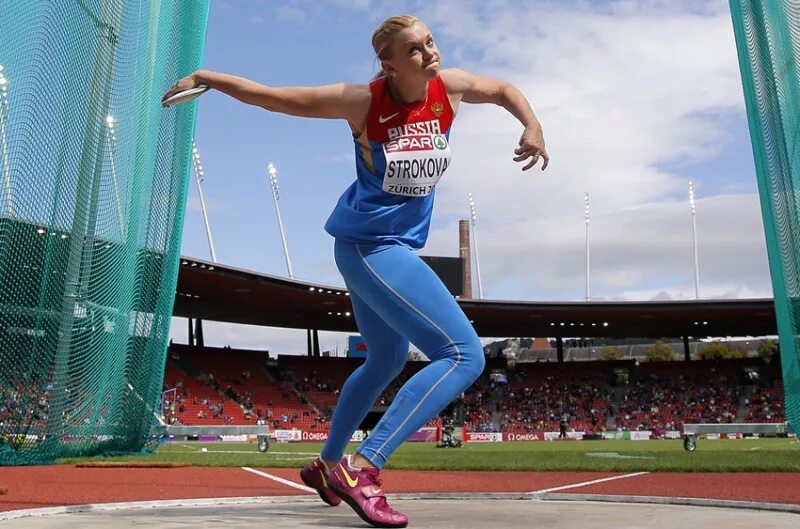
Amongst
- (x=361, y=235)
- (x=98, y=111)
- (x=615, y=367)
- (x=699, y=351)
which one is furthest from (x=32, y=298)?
(x=699, y=351)

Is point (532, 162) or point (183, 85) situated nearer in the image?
point (183, 85)

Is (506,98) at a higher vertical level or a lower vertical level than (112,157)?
lower

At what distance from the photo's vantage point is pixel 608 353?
8569 centimetres

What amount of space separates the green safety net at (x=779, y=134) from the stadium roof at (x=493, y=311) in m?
24.0

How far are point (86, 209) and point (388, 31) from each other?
5.45m

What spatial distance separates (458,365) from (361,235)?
2.17 ft

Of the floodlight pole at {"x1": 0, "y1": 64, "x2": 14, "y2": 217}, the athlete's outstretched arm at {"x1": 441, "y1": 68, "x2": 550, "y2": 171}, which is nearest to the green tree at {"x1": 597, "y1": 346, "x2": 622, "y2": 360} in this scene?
the floodlight pole at {"x1": 0, "y1": 64, "x2": 14, "y2": 217}

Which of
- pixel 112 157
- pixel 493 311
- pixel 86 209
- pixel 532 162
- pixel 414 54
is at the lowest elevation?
pixel 532 162

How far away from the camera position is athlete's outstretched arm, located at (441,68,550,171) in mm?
3605

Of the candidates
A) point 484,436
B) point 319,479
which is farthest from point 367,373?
point 484,436

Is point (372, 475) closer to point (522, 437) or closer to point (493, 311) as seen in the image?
point (522, 437)

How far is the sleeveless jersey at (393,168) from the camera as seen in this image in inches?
136

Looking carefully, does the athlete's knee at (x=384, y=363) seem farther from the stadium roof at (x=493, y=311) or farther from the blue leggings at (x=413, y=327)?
→ the stadium roof at (x=493, y=311)

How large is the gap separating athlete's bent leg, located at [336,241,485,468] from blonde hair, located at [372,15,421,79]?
784 mm
